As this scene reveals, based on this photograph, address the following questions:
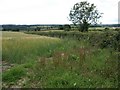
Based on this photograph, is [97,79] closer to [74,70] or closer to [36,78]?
[74,70]

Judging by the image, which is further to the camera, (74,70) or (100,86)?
(74,70)

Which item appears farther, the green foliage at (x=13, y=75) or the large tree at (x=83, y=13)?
the large tree at (x=83, y=13)

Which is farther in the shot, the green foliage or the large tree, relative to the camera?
the large tree

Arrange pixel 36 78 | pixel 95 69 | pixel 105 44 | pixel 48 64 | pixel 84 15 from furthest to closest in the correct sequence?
pixel 84 15, pixel 105 44, pixel 48 64, pixel 95 69, pixel 36 78

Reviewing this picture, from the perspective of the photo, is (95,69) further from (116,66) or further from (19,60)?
(19,60)

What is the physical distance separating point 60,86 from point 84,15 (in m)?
56.0

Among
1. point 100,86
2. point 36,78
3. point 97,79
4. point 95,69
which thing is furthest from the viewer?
point 95,69

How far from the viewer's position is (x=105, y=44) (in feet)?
55.6

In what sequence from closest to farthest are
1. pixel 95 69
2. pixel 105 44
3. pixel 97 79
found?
pixel 97 79
pixel 95 69
pixel 105 44

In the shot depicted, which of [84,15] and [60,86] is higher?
[84,15]

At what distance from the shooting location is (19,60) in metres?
12.9

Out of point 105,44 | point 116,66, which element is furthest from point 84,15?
point 116,66

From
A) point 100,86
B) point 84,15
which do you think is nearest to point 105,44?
point 100,86

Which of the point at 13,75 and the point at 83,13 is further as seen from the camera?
the point at 83,13
